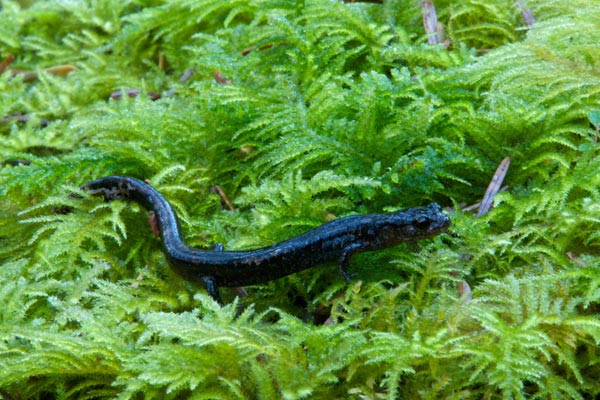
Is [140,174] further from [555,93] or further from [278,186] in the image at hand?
[555,93]

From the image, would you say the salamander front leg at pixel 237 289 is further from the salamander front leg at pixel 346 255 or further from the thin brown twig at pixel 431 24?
the thin brown twig at pixel 431 24

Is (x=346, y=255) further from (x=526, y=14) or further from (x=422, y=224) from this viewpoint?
(x=526, y=14)

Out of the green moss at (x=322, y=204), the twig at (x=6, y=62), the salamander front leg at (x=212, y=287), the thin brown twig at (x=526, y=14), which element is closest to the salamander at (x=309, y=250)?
the salamander front leg at (x=212, y=287)

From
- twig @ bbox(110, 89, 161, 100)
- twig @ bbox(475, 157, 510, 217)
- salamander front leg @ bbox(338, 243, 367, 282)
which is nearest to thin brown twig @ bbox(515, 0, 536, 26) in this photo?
twig @ bbox(475, 157, 510, 217)

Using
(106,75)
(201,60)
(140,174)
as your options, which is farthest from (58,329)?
(106,75)

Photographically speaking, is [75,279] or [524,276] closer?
[524,276]
